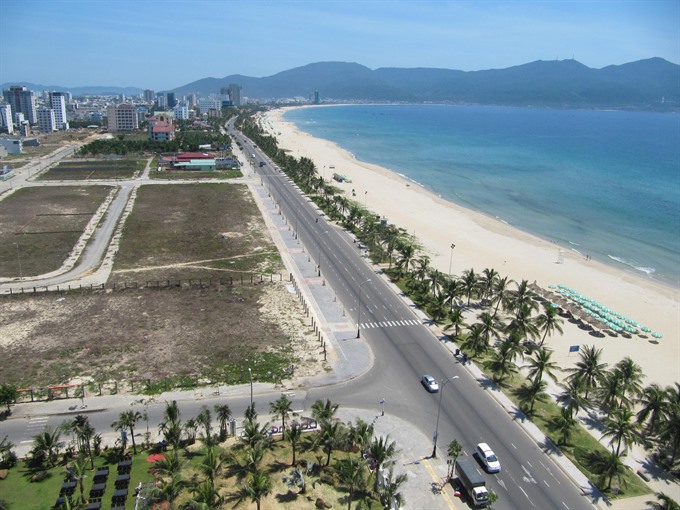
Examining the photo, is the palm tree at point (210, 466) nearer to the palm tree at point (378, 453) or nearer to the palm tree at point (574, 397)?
the palm tree at point (378, 453)

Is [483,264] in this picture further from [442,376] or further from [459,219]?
[442,376]

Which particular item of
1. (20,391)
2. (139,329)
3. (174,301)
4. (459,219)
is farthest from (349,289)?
(459,219)

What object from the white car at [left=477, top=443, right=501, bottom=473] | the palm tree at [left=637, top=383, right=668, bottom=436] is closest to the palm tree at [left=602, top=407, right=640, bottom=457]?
the palm tree at [left=637, top=383, right=668, bottom=436]

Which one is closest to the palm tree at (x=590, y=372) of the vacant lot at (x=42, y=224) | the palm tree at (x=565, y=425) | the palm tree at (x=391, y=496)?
the palm tree at (x=565, y=425)

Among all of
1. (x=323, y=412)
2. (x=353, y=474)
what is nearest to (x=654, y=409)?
(x=353, y=474)

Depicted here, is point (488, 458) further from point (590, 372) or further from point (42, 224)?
point (42, 224)

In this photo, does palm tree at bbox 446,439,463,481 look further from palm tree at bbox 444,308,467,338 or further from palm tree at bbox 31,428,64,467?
palm tree at bbox 31,428,64,467
